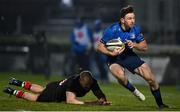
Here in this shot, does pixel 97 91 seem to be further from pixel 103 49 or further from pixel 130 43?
pixel 130 43

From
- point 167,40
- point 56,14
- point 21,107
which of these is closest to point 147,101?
point 21,107

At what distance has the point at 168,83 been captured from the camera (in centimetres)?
2216

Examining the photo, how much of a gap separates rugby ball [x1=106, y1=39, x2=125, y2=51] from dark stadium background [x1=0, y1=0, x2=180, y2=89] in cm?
1047

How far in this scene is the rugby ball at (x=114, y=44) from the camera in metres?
12.8

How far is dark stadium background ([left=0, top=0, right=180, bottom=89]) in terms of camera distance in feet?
77.9

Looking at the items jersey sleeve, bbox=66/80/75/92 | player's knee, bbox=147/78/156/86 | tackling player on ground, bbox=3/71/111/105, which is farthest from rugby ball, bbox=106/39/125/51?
jersey sleeve, bbox=66/80/75/92

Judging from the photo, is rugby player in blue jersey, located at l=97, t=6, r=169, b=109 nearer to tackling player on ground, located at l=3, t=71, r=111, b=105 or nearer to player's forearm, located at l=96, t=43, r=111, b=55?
player's forearm, located at l=96, t=43, r=111, b=55

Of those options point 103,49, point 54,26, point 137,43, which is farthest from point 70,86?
point 54,26

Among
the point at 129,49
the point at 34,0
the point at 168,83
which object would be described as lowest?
the point at 168,83

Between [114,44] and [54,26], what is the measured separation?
12505 mm

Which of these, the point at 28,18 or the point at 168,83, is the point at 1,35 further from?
the point at 168,83

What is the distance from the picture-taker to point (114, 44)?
12875 mm

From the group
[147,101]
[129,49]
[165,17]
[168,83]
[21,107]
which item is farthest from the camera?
[165,17]

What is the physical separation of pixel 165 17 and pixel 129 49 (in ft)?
36.2
